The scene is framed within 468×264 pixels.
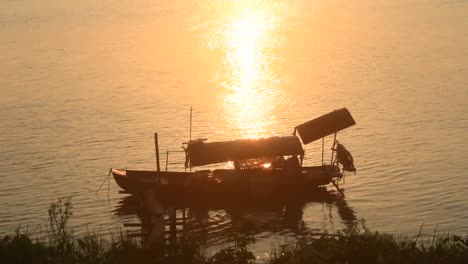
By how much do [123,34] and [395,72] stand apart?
41.8 meters

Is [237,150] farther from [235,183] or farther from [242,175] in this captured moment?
[235,183]

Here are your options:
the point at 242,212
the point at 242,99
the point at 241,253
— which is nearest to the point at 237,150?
the point at 242,212

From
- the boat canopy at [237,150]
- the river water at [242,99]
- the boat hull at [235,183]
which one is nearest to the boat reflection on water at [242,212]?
the river water at [242,99]

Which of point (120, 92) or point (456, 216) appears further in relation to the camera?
point (120, 92)

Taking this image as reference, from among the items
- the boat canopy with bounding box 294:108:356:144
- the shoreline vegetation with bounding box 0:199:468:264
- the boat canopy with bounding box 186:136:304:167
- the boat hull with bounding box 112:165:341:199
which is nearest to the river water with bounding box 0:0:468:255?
the boat hull with bounding box 112:165:341:199

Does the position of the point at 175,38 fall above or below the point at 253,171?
above

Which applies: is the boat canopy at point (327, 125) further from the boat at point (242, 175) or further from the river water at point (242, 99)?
the river water at point (242, 99)

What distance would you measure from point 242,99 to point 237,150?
27197mm

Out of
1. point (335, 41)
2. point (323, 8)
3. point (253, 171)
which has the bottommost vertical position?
point (253, 171)

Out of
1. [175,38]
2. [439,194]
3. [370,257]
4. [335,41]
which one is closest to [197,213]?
[439,194]

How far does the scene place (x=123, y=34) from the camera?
4082 inches

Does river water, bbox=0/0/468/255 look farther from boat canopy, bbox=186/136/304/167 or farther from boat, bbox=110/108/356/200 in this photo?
boat canopy, bbox=186/136/304/167

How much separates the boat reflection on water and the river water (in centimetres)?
24

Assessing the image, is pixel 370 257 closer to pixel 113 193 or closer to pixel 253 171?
pixel 253 171
